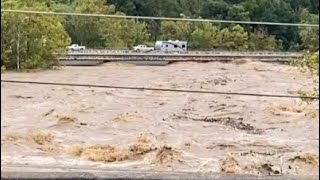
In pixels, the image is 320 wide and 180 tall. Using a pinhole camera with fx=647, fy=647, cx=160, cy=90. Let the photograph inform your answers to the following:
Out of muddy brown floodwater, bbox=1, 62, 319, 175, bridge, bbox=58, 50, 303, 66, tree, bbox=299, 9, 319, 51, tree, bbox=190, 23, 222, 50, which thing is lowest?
muddy brown floodwater, bbox=1, 62, 319, 175

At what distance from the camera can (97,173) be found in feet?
3.62

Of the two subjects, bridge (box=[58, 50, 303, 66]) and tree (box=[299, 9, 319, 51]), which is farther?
bridge (box=[58, 50, 303, 66])

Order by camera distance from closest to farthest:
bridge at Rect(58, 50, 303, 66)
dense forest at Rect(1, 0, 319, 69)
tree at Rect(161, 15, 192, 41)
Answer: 1. dense forest at Rect(1, 0, 319, 69)
2. tree at Rect(161, 15, 192, 41)
3. bridge at Rect(58, 50, 303, 66)

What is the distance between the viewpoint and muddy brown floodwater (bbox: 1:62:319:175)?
18.6 feet

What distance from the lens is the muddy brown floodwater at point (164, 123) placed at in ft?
18.6

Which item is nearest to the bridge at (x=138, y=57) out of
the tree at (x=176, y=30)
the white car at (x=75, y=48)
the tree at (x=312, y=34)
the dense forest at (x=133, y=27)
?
the white car at (x=75, y=48)

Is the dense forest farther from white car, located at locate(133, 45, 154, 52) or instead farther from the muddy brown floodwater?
the muddy brown floodwater

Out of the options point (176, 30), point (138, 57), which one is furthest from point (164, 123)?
point (138, 57)

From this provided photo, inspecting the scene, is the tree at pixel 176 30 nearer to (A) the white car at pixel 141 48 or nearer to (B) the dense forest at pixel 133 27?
(B) the dense forest at pixel 133 27

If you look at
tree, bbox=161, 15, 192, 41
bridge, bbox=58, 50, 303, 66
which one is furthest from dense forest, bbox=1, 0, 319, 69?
bridge, bbox=58, 50, 303, 66

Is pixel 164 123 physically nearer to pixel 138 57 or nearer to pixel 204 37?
pixel 204 37

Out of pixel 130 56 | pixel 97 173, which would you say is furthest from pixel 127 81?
pixel 97 173

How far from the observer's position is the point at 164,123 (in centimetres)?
775

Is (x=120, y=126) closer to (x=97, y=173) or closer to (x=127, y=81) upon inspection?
(x=127, y=81)
